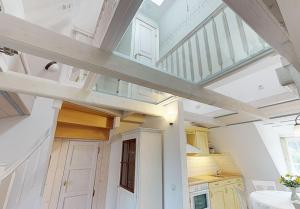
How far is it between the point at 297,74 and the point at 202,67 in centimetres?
96

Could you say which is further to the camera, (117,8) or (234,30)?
(234,30)

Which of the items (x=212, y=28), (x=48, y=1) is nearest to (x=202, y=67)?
(x=212, y=28)

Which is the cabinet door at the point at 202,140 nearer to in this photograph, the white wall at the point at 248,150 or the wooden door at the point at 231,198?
the white wall at the point at 248,150

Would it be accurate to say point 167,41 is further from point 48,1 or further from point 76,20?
point 48,1

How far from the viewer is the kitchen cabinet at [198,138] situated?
14.1 feet

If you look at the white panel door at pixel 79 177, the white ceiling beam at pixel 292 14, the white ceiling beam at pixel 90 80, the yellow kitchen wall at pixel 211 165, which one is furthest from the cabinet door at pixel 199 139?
the white ceiling beam at pixel 292 14

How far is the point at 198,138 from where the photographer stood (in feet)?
14.2

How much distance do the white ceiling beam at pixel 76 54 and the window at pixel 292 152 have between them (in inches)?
165

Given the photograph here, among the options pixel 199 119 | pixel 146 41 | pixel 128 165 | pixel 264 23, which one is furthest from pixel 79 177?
pixel 264 23

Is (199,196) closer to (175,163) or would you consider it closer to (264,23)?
(175,163)

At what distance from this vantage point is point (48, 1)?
2.57 m

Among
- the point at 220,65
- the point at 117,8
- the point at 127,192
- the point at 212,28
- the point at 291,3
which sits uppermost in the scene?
the point at 212,28

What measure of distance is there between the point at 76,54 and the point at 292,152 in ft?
17.9

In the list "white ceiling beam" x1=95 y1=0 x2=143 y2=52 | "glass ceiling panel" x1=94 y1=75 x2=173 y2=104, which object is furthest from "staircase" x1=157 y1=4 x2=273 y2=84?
"glass ceiling panel" x1=94 y1=75 x2=173 y2=104
